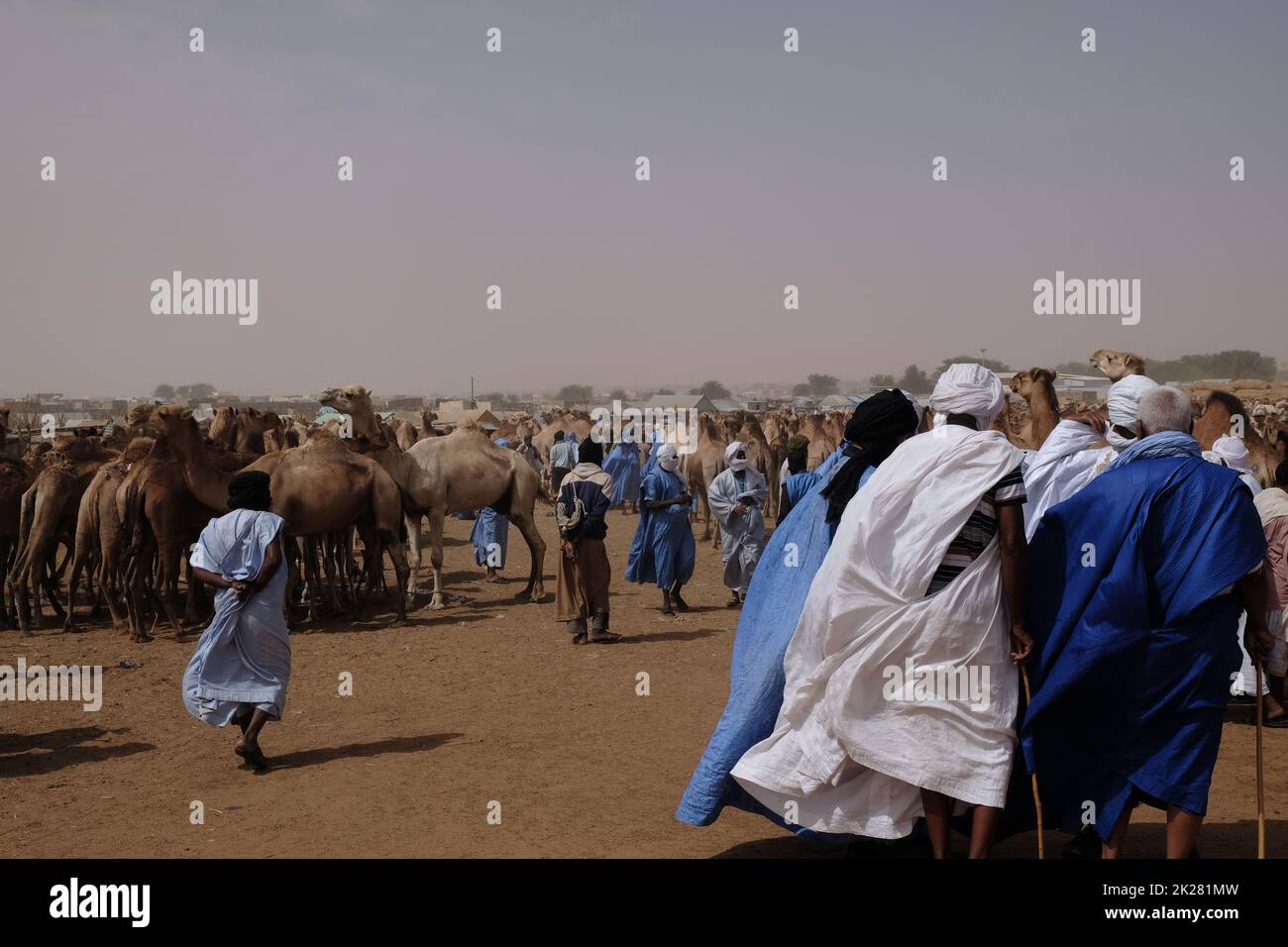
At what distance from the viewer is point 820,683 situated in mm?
4488

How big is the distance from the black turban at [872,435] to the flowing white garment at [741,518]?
7.45m

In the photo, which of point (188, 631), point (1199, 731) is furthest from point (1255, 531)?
point (188, 631)

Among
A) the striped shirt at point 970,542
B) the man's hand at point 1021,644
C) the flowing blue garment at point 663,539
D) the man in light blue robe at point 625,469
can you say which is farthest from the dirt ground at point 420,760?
the man in light blue robe at point 625,469

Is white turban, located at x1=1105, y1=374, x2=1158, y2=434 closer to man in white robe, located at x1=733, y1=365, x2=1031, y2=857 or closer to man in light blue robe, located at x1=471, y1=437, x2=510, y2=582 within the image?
man in white robe, located at x1=733, y1=365, x2=1031, y2=857

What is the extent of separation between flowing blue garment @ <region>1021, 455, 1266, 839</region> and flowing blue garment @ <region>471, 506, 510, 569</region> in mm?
11882

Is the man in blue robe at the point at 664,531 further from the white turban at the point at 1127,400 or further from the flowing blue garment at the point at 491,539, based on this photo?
the white turban at the point at 1127,400

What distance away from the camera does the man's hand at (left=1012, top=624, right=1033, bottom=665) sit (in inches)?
169

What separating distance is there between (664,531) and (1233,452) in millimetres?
5845

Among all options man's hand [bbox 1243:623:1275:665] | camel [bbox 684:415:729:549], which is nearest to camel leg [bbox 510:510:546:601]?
camel [bbox 684:415:729:549]

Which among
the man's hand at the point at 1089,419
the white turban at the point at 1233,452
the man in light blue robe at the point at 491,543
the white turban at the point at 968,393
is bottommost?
the man in light blue robe at the point at 491,543

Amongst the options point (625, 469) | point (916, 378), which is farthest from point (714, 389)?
point (625, 469)

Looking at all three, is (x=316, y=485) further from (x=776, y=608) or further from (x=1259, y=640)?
(x=1259, y=640)

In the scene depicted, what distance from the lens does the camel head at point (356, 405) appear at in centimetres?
1331

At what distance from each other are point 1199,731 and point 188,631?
33.7ft
